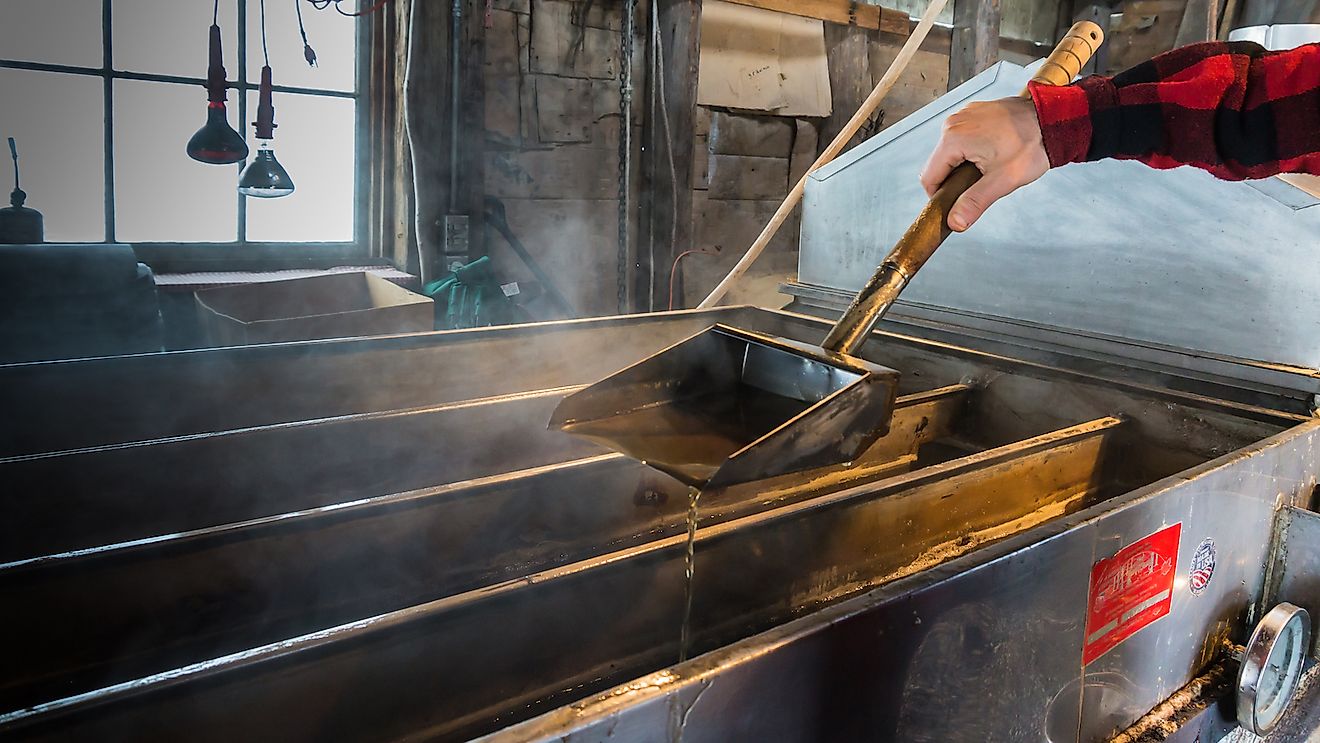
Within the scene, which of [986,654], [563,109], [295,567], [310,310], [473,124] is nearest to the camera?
[986,654]

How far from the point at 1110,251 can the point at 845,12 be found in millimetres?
3739

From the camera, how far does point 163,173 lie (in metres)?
3.59

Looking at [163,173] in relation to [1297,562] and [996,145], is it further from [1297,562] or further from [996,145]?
[1297,562]

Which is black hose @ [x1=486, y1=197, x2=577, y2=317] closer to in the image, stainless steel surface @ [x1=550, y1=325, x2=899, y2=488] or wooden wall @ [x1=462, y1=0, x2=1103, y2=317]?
wooden wall @ [x1=462, y1=0, x2=1103, y2=317]

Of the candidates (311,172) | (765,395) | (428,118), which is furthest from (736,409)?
(311,172)

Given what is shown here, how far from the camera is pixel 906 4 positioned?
5219 millimetres

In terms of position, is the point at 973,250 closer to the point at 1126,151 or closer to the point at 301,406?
the point at 1126,151

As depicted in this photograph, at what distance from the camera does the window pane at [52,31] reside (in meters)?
3.25

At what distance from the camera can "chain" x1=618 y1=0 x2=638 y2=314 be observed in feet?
13.8

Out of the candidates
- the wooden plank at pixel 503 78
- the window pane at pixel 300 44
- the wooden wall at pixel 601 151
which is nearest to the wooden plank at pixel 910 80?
the wooden wall at pixel 601 151

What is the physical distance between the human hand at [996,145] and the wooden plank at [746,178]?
138 inches

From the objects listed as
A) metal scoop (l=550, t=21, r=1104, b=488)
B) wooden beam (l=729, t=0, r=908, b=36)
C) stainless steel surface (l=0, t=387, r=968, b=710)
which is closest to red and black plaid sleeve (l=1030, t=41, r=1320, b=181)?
metal scoop (l=550, t=21, r=1104, b=488)

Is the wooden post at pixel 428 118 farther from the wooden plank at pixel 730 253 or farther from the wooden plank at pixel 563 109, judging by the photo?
the wooden plank at pixel 730 253

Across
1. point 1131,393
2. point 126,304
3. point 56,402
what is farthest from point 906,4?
point 56,402
